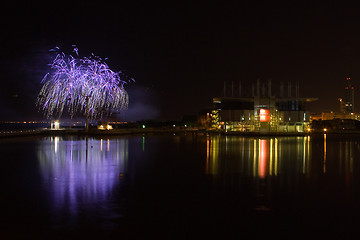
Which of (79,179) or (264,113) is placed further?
(264,113)

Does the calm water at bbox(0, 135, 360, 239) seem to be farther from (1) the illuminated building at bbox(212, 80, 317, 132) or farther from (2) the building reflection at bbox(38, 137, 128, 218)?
(1) the illuminated building at bbox(212, 80, 317, 132)

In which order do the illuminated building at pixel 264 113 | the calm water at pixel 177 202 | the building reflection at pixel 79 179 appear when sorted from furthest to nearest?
the illuminated building at pixel 264 113 → the building reflection at pixel 79 179 → the calm water at pixel 177 202

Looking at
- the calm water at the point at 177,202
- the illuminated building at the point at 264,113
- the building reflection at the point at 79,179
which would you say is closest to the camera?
the calm water at the point at 177,202

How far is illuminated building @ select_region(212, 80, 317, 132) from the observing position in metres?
58.1

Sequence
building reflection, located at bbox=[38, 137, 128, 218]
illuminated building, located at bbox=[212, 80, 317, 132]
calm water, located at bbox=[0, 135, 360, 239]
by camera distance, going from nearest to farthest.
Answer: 1. calm water, located at bbox=[0, 135, 360, 239]
2. building reflection, located at bbox=[38, 137, 128, 218]
3. illuminated building, located at bbox=[212, 80, 317, 132]

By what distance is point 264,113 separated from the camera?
188ft

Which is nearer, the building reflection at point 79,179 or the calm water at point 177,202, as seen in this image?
the calm water at point 177,202

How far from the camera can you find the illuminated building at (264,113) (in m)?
58.1

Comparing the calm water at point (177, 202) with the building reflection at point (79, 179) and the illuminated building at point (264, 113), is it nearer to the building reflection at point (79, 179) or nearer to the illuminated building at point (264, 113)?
the building reflection at point (79, 179)

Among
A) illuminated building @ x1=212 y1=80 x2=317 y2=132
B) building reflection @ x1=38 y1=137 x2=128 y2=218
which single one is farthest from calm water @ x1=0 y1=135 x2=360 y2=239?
illuminated building @ x1=212 y1=80 x2=317 y2=132

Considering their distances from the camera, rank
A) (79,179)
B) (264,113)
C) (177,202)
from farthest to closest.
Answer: (264,113)
(79,179)
(177,202)

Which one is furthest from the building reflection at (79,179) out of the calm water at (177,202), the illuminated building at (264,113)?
the illuminated building at (264,113)

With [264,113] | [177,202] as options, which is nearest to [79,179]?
[177,202]

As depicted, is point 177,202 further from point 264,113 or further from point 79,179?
point 264,113
